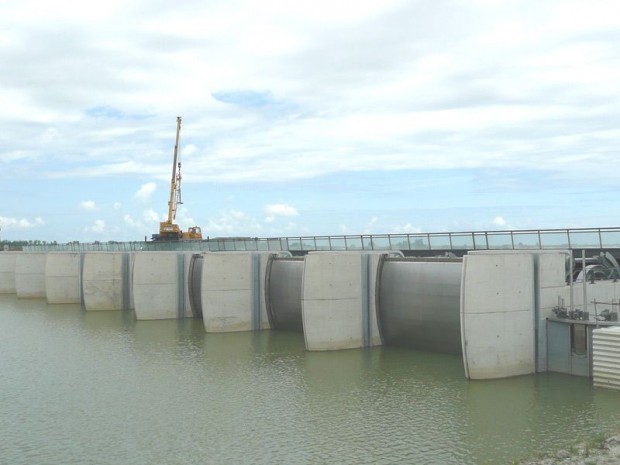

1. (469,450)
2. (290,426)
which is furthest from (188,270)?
(469,450)

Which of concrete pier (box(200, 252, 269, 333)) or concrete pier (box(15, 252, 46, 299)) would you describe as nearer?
concrete pier (box(200, 252, 269, 333))

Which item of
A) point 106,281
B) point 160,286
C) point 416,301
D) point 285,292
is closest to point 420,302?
point 416,301

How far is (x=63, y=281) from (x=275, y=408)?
33.4 metres

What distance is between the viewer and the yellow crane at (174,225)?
238 ft

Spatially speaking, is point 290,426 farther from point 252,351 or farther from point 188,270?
point 188,270

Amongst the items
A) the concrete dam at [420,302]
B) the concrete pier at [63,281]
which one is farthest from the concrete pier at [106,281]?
the concrete pier at [63,281]

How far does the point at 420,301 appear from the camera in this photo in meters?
24.9

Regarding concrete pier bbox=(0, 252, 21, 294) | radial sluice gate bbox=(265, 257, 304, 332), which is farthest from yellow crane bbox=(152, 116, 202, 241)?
radial sluice gate bbox=(265, 257, 304, 332)

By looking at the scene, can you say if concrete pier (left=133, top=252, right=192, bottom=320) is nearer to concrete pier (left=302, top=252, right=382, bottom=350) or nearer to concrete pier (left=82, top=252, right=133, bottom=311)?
concrete pier (left=82, top=252, right=133, bottom=311)

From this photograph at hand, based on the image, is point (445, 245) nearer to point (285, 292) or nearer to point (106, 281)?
point (285, 292)

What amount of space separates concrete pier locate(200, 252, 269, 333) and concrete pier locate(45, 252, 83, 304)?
1939 centimetres

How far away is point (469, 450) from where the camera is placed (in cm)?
1386

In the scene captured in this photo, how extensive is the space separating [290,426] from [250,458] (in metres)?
2.29

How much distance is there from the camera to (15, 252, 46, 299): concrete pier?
51.5 meters
